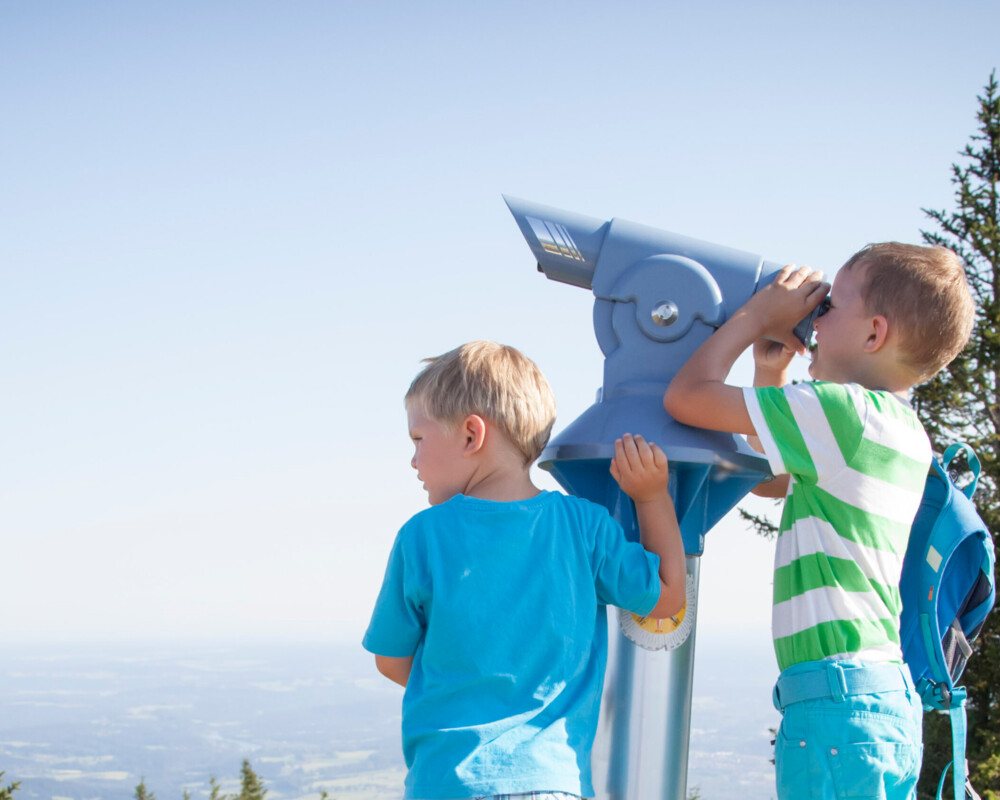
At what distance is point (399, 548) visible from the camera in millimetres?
1872

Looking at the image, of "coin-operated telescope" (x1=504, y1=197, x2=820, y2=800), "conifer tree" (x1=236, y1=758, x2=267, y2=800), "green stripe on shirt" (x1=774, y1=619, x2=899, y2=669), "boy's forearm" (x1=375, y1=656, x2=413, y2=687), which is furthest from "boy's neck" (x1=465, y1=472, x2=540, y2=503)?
"conifer tree" (x1=236, y1=758, x2=267, y2=800)

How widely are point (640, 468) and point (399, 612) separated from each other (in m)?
0.54

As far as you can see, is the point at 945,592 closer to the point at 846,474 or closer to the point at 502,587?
the point at 846,474

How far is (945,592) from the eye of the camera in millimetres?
2041

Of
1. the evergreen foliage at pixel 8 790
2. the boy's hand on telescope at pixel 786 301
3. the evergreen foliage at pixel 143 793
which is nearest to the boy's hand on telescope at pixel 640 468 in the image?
the boy's hand on telescope at pixel 786 301

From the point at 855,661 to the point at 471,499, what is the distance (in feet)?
2.53

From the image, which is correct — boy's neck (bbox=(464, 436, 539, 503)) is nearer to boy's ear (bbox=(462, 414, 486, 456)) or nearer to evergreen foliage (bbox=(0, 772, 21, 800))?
boy's ear (bbox=(462, 414, 486, 456))

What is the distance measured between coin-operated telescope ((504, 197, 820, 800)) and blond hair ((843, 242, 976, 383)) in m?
0.16

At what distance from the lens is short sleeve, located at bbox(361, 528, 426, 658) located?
1.84m

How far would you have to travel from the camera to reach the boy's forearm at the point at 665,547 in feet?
6.26

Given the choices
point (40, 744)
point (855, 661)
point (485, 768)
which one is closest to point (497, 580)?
point (485, 768)

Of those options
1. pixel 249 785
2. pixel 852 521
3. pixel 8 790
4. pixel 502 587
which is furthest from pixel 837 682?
pixel 249 785

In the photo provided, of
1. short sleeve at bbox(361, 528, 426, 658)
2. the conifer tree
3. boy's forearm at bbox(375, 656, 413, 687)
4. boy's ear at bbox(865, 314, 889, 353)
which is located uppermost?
boy's ear at bbox(865, 314, 889, 353)

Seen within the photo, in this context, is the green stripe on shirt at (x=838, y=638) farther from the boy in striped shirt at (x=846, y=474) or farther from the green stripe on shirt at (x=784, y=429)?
the green stripe on shirt at (x=784, y=429)
